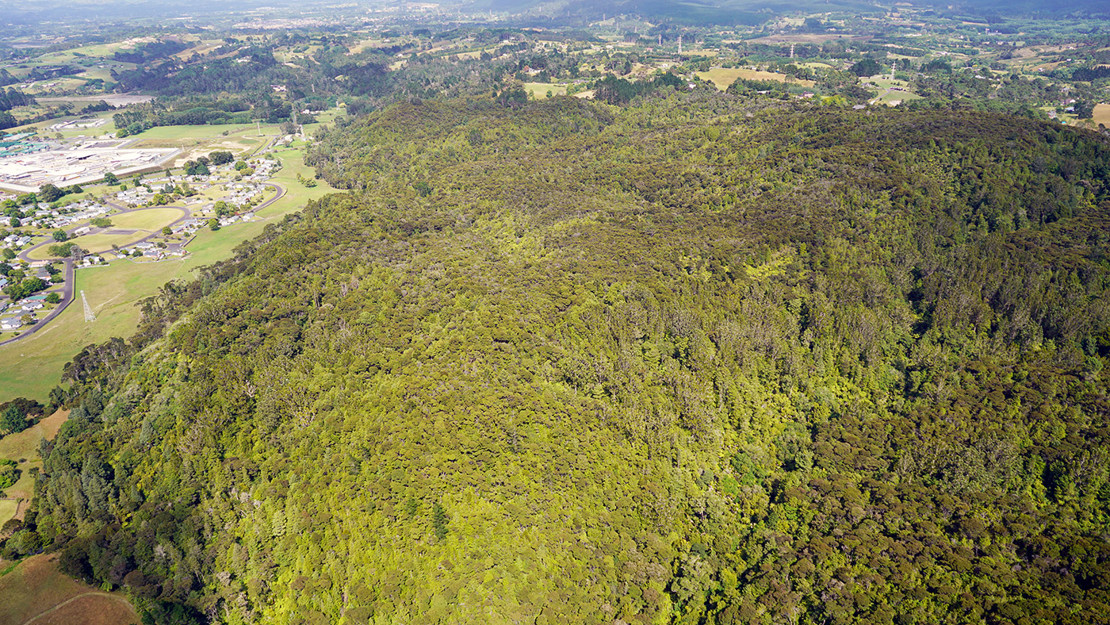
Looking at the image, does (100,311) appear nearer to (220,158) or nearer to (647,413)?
(647,413)

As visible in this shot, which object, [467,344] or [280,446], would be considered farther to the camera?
[467,344]

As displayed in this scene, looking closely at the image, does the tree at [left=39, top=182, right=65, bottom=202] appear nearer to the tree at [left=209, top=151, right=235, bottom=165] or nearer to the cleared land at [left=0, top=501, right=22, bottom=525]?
the tree at [left=209, top=151, right=235, bottom=165]

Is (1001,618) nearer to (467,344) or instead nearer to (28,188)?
(467,344)

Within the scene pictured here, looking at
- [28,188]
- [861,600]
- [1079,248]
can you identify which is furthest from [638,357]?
[28,188]

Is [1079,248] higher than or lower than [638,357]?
higher

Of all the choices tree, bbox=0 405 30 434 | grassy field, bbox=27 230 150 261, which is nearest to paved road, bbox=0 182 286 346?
grassy field, bbox=27 230 150 261

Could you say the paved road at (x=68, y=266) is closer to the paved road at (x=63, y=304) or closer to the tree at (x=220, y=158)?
the paved road at (x=63, y=304)

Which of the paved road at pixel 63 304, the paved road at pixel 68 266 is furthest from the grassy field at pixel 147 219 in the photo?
the paved road at pixel 63 304
